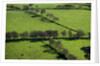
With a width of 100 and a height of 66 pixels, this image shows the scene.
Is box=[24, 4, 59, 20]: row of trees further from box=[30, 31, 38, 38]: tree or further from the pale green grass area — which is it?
the pale green grass area

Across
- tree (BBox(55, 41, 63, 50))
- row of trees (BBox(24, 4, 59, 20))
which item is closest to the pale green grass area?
tree (BBox(55, 41, 63, 50))

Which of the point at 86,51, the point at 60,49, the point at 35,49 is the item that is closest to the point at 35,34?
the point at 35,49

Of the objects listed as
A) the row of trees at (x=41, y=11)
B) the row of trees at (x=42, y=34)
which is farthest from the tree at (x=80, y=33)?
the row of trees at (x=41, y=11)

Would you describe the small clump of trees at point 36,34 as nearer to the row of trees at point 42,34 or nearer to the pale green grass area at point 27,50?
the row of trees at point 42,34

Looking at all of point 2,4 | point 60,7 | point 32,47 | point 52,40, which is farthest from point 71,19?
point 2,4

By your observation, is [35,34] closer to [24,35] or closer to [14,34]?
[24,35]

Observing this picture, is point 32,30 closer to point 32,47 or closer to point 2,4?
point 32,47

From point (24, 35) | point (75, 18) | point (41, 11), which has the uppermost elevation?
point (41, 11)

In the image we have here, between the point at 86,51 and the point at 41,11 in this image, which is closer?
the point at 86,51
